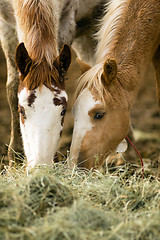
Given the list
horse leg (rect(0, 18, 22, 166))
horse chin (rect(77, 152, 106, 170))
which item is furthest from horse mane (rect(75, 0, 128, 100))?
horse leg (rect(0, 18, 22, 166))

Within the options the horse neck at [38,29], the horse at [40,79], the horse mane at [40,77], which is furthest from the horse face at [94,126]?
the horse neck at [38,29]

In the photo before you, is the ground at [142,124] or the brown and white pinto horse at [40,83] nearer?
the brown and white pinto horse at [40,83]

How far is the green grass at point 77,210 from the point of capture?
4.53ft

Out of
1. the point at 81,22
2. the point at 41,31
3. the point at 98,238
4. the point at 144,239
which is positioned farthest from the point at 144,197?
the point at 81,22

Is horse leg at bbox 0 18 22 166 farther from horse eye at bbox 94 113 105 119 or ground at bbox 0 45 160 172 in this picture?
horse eye at bbox 94 113 105 119

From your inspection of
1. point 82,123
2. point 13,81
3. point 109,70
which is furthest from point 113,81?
point 13,81

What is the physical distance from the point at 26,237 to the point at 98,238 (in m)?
0.29

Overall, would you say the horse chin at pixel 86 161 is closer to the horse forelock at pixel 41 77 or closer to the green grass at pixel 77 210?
the green grass at pixel 77 210

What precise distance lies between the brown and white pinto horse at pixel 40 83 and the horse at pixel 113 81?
0.61 feet

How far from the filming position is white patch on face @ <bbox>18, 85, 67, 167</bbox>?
2.21 meters

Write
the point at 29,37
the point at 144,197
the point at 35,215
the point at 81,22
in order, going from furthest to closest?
the point at 81,22 → the point at 29,37 → the point at 144,197 → the point at 35,215

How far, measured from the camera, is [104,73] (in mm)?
2469

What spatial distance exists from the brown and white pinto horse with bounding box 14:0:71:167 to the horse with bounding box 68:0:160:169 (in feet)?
0.61

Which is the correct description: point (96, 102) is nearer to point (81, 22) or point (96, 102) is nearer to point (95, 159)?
point (95, 159)
